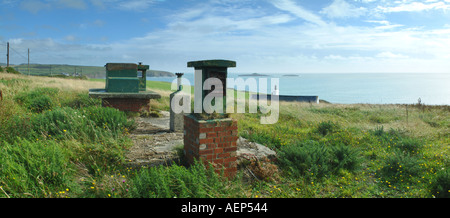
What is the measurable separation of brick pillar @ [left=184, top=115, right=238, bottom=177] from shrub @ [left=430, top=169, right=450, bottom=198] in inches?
126

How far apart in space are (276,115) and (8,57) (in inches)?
1841

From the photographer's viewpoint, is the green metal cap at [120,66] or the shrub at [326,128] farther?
the green metal cap at [120,66]

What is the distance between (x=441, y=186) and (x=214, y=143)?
12.2 feet

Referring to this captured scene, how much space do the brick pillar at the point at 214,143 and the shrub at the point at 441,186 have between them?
321cm

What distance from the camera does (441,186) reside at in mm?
4410

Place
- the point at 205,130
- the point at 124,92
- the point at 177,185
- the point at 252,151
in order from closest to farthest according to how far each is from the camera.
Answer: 1. the point at 177,185
2. the point at 205,130
3. the point at 252,151
4. the point at 124,92

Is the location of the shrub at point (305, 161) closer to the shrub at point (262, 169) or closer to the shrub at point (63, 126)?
the shrub at point (262, 169)

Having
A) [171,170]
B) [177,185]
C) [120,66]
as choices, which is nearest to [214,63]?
[171,170]

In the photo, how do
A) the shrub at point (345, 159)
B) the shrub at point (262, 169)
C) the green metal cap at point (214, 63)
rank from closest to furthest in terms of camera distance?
the green metal cap at point (214, 63), the shrub at point (262, 169), the shrub at point (345, 159)

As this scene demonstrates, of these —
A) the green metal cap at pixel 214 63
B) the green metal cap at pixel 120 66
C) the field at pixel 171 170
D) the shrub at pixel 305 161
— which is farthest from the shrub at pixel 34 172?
the green metal cap at pixel 120 66

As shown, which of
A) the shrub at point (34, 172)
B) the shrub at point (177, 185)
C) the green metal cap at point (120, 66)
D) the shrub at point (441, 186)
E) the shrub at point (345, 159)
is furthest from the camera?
the green metal cap at point (120, 66)

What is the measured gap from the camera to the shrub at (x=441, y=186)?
167 inches

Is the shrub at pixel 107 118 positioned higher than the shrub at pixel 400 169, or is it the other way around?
the shrub at pixel 107 118

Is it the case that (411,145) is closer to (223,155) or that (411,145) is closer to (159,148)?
(223,155)
